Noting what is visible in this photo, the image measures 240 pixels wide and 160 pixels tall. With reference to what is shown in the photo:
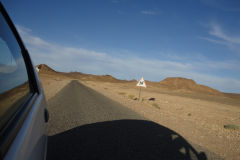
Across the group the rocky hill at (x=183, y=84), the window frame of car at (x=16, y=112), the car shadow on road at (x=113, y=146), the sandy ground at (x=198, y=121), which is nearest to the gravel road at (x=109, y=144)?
the car shadow on road at (x=113, y=146)

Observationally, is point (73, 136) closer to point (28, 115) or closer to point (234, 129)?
point (28, 115)

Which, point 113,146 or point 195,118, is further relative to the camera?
point 195,118

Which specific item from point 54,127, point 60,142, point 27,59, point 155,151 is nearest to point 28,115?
point 27,59

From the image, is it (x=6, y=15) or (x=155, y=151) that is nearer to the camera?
(x=6, y=15)

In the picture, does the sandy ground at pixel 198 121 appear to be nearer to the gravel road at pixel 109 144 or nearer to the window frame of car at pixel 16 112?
the gravel road at pixel 109 144

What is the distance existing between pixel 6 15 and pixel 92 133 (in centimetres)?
414

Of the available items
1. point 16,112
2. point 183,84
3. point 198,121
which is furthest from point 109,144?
point 183,84

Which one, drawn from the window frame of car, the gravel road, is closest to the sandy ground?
the gravel road

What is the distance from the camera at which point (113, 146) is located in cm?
439

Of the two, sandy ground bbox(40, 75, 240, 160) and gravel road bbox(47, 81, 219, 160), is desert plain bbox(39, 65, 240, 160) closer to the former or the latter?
sandy ground bbox(40, 75, 240, 160)

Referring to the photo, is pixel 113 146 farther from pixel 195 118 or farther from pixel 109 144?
pixel 195 118

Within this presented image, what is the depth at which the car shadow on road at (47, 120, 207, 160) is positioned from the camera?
3.83 m

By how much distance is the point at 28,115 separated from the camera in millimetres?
1593

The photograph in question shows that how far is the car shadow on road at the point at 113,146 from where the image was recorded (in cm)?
383
